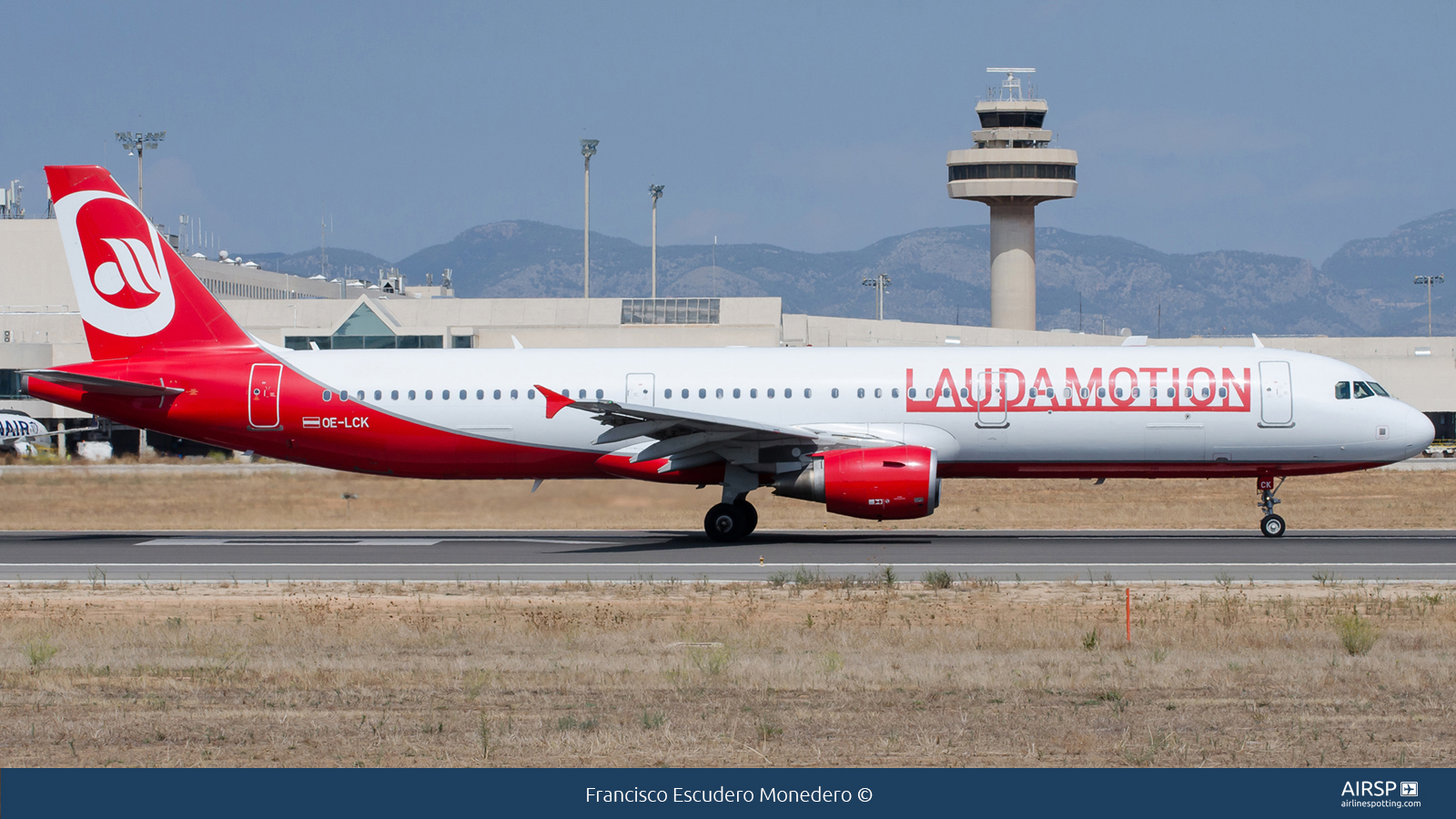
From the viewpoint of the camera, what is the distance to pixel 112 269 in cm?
3291

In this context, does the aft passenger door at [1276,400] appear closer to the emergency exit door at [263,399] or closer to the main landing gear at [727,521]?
the main landing gear at [727,521]

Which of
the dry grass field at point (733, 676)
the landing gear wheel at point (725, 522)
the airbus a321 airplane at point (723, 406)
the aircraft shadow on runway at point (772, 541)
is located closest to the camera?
the dry grass field at point (733, 676)

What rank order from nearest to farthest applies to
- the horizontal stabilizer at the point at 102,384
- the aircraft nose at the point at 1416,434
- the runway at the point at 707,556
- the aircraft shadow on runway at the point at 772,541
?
the runway at the point at 707,556
the aircraft shadow on runway at the point at 772,541
the aircraft nose at the point at 1416,434
the horizontal stabilizer at the point at 102,384

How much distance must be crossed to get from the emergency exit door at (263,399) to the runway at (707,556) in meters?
2.64

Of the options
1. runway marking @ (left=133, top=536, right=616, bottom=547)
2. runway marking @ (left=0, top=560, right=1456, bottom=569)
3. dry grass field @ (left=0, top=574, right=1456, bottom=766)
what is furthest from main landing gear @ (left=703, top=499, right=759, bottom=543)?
dry grass field @ (left=0, top=574, right=1456, bottom=766)

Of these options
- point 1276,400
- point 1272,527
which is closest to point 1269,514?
point 1272,527

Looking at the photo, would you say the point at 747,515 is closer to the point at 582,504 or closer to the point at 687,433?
the point at 687,433

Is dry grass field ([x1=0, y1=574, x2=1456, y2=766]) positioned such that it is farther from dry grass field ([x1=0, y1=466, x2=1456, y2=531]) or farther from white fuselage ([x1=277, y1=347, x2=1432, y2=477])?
dry grass field ([x1=0, y1=466, x2=1456, y2=531])

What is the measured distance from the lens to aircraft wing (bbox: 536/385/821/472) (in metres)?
29.3

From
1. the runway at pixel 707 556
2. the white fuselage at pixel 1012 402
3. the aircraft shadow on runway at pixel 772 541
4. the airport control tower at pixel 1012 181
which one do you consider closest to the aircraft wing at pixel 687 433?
the white fuselage at pixel 1012 402

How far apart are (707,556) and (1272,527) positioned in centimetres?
1223

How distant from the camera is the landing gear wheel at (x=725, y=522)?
31.1 metres

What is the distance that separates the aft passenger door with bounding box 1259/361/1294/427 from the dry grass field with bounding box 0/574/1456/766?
26.9 feet

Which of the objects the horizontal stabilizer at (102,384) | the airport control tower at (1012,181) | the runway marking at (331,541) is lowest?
the runway marking at (331,541)
